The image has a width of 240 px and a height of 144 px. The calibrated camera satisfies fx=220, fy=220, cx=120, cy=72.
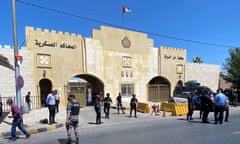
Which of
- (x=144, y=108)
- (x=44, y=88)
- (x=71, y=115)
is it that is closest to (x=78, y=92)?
(x=44, y=88)

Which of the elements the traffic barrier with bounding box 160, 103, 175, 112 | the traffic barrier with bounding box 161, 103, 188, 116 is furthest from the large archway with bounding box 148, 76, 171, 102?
the traffic barrier with bounding box 161, 103, 188, 116

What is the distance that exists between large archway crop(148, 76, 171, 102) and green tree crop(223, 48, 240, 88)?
865 cm

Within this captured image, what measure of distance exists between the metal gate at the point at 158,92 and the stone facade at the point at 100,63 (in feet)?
0.73

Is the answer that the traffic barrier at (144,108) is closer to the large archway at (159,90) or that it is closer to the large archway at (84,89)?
the large archway at (84,89)

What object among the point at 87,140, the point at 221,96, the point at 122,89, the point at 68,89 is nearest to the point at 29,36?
the point at 68,89

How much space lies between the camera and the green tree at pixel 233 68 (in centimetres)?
2966

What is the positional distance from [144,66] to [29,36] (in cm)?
1417

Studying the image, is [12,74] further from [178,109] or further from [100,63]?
[178,109]

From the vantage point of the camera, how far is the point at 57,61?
68.2 ft

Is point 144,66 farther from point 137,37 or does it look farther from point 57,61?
point 57,61

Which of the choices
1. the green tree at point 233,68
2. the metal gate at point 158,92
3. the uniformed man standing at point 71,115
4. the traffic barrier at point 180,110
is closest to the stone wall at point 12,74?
the traffic barrier at point 180,110

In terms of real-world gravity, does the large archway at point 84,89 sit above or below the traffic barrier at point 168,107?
above

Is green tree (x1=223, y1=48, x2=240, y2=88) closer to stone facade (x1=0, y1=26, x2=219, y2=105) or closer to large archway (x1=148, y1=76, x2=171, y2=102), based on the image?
stone facade (x1=0, y1=26, x2=219, y2=105)

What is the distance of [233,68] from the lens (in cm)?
3019
